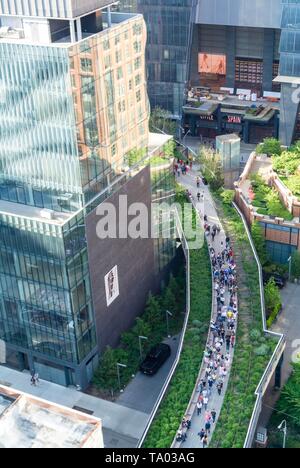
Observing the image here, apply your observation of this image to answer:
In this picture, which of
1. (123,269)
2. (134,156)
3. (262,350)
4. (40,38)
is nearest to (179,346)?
(262,350)

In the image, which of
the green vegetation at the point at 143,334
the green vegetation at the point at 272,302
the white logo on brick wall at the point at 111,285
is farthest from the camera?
the green vegetation at the point at 272,302

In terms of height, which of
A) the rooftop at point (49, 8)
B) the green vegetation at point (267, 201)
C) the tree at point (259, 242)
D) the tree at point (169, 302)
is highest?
the rooftop at point (49, 8)

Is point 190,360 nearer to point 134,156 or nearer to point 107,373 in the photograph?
point 107,373

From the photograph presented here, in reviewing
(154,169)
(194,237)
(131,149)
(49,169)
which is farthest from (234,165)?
(49,169)

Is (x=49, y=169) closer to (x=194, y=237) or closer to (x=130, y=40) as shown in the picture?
(x=130, y=40)

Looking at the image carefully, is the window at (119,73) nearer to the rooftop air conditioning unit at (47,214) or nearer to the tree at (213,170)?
the rooftop air conditioning unit at (47,214)

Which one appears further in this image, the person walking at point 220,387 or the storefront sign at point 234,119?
the storefront sign at point 234,119

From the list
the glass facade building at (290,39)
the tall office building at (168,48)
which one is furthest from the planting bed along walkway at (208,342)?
the tall office building at (168,48)
